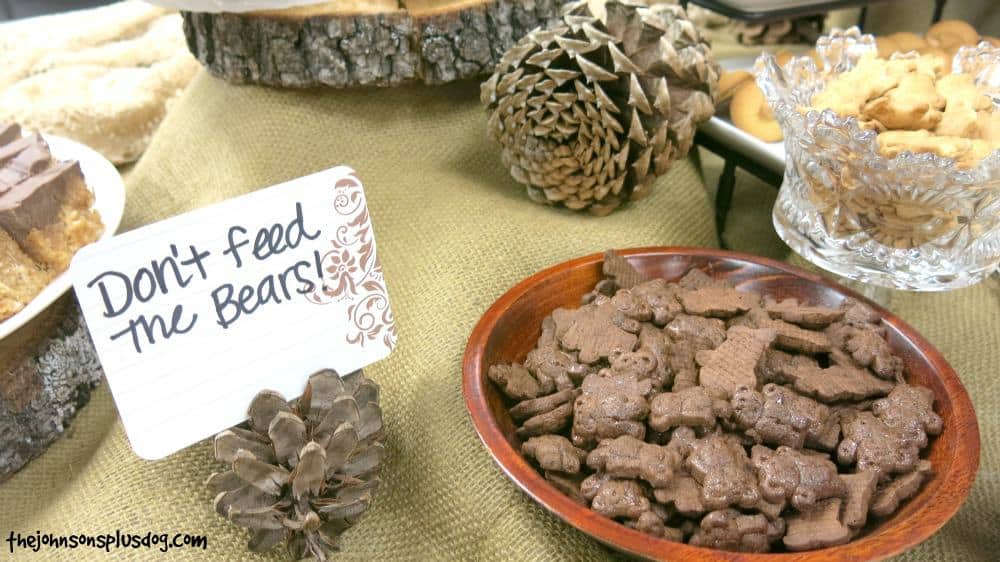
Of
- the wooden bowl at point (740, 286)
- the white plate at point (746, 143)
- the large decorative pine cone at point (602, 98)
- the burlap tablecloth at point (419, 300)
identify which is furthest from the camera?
the white plate at point (746, 143)

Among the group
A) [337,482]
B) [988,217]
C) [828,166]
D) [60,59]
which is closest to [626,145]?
[828,166]

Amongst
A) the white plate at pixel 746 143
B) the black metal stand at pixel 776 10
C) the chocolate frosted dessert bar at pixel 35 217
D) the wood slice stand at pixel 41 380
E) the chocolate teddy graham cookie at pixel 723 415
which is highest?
the black metal stand at pixel 776 10

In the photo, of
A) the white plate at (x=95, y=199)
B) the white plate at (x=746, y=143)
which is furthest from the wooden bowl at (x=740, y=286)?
the white plate at (x=95, y=199)

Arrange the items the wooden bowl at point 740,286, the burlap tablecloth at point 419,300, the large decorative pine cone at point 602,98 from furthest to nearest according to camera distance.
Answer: the large decorative pine cone at point 602,98
the burlap tablecloth at point 419,300
the wooden bowl at point 740,286

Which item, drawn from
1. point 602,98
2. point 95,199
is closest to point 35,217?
point 95,199

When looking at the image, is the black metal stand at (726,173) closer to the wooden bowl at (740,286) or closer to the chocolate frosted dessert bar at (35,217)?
the wooden bowl at (740,286)

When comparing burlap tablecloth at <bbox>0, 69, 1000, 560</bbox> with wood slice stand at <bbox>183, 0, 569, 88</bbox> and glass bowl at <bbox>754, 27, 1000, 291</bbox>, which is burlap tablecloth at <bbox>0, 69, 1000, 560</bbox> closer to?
wood slice stand at <bbox>183, 0, 569, 88</bbox>
